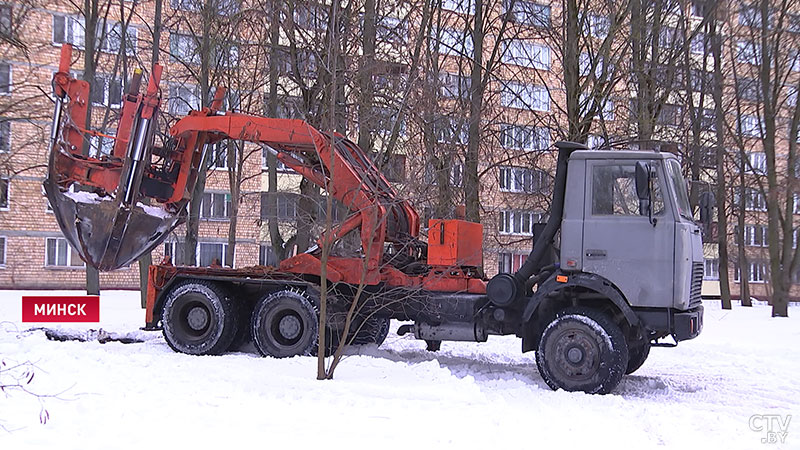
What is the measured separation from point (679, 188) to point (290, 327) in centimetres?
580

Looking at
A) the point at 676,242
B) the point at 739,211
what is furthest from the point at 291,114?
the point at 739,211

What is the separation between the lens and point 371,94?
52.7ft

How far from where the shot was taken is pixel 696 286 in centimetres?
1013

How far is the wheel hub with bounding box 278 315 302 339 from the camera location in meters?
12.0

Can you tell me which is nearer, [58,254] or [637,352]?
[637,352]

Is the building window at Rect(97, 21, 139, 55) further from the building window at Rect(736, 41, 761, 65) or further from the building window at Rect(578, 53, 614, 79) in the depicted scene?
the building window at Rect(736, 41, 761, 65)

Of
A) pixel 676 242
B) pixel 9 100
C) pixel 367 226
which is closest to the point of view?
pixel 676 242

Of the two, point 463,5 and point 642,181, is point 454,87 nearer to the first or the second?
point 463,5

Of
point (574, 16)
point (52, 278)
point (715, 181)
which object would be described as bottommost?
point (52, 278)

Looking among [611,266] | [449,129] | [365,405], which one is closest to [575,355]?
[611,266]

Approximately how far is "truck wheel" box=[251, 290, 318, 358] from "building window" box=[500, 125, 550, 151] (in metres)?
9.85

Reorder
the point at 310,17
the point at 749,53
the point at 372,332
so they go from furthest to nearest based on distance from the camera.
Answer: the point at 749,53
the point at 310,17
the point at 372,332

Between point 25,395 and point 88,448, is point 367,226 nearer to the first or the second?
point 25,395

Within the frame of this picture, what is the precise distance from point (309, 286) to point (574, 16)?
11.4 meters
